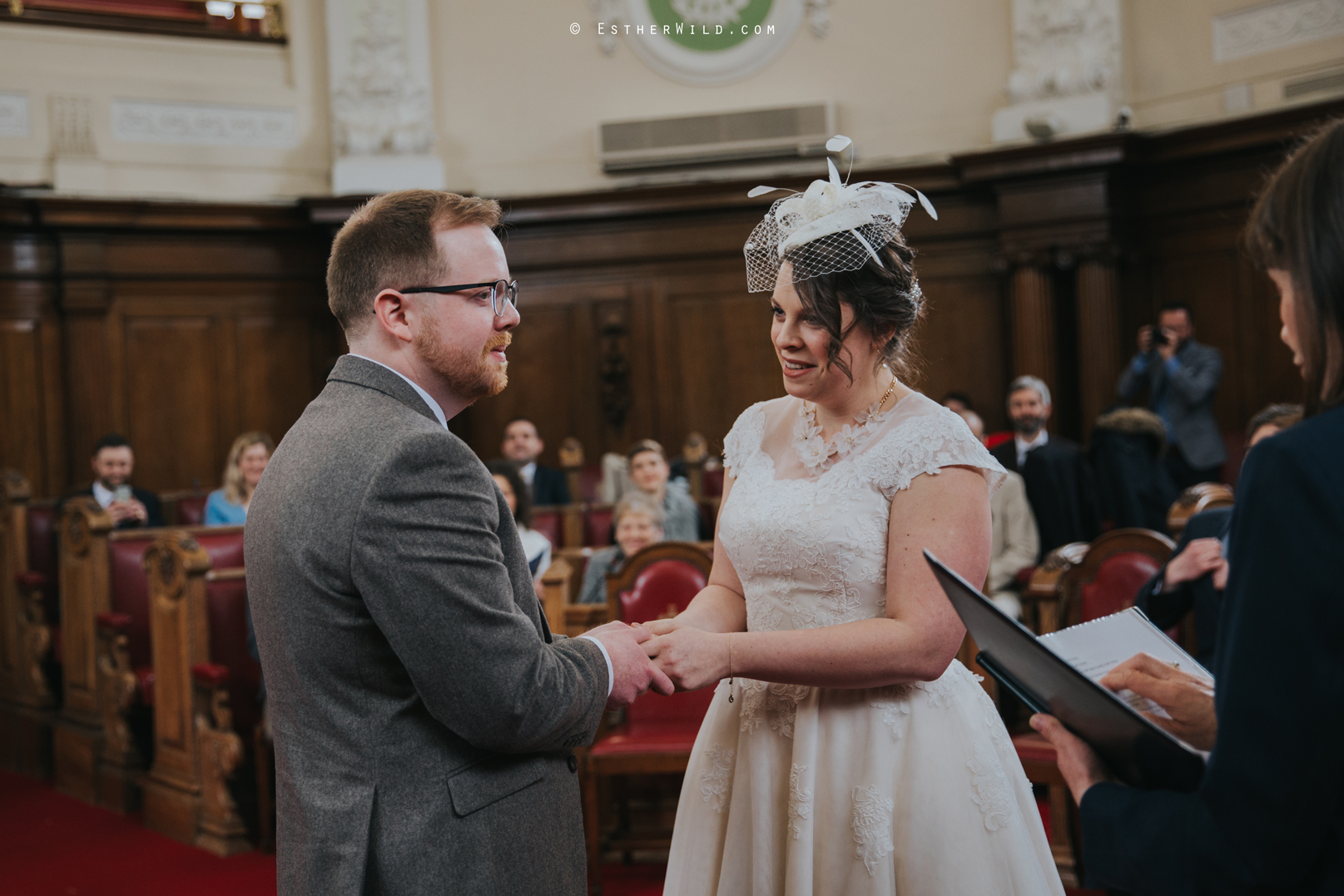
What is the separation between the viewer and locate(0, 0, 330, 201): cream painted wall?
27.3 ft

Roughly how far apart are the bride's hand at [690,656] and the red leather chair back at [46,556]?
544 centimetres

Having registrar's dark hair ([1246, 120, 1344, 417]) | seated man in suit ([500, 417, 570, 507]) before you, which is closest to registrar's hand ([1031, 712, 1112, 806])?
registrar's dark hair ([1246, 120, 1344, 417])

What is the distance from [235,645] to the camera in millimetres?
4762

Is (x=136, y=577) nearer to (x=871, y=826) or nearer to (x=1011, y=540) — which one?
(x=1011, y=540)

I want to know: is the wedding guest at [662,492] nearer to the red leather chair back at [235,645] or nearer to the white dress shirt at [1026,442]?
the white dress shirt at [1026,442]

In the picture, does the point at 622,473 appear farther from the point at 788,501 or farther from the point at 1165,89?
the point at 788,501

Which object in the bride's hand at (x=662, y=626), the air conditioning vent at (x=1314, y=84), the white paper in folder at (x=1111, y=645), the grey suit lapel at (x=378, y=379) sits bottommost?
the bride's hand at (x=662, y=626)

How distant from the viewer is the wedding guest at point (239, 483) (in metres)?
6.06

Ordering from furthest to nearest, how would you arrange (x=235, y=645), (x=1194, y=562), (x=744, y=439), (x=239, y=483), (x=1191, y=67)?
1. (x=1191, y=67)
2. (x=239, y=483)
3. (x=235, y=645)
4. (x=1194, y=562)
5. (x=744, y=439)

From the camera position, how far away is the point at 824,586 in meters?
1.95

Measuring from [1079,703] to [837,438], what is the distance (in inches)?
34.3

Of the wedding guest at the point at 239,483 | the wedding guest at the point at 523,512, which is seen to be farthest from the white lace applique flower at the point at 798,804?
the wedding guest at the point at 239,483

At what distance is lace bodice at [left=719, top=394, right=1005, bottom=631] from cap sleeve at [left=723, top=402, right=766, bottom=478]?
0.11 metres

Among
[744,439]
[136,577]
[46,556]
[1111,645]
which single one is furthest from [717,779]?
A: [46,556]
